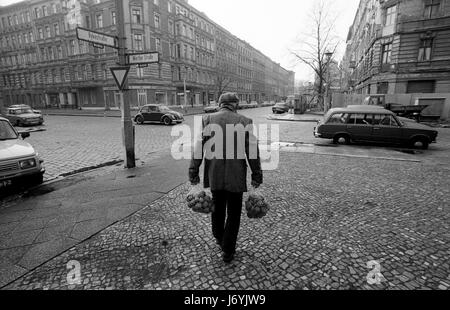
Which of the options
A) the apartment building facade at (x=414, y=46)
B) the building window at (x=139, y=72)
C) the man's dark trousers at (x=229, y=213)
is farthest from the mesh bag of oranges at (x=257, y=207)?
the building window at (x=139, y=72)

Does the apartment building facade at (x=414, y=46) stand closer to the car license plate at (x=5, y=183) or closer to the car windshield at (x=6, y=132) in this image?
the car windshield at (x=6, y=132)

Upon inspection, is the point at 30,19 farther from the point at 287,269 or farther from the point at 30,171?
the point at 287,269

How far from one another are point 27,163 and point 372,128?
11.9 meters

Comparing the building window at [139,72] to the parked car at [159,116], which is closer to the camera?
the parked car at [159,116]

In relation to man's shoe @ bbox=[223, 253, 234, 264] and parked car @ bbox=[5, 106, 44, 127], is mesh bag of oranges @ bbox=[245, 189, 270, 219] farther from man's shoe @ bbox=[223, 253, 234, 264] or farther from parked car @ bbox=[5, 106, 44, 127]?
parked car @ bbox=[5, 106, 44, 127]

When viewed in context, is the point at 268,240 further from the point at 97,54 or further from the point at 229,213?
the point at 97,54

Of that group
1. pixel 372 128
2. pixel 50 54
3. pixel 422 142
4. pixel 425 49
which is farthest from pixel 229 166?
pixel 50 54

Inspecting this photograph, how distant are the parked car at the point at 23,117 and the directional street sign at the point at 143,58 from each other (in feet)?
56.9

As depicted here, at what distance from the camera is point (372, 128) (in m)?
10.6

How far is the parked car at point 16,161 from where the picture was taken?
4.91 m

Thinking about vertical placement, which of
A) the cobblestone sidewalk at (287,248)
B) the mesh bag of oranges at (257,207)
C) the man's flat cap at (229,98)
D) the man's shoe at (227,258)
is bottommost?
the cobblestone sidewalk at (287,248)

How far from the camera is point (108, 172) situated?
6.98 meters

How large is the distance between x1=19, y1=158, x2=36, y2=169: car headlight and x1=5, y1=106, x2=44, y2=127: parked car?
17671 mm

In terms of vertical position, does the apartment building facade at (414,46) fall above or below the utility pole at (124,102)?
above
